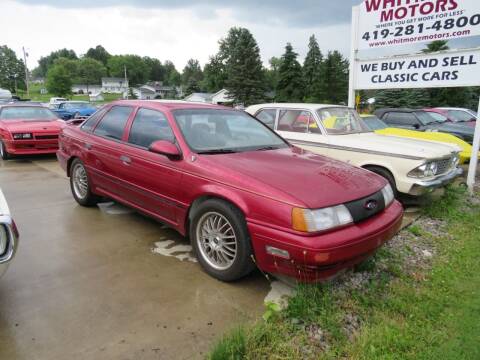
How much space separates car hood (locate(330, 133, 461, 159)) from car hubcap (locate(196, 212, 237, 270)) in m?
3.30

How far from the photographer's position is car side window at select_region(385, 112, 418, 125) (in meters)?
11.2

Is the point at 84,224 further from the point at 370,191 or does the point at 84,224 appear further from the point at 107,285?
the point at 370,191

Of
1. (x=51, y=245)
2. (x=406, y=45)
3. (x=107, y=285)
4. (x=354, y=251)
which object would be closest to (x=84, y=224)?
(x=51, y=245)

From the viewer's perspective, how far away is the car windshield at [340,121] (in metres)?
6.15

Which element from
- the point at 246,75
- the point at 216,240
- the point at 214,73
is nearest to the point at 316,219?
the point at 216,240

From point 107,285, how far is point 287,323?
1.64 meters

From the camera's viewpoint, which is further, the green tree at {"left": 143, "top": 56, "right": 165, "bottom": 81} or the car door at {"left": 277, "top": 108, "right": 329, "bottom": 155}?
the green tree at {"left": 143, "top": 56, "right": 165, "bottom": 81}

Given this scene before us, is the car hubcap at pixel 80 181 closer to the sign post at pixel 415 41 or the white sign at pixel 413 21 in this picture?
the sign post at pixel 415 41

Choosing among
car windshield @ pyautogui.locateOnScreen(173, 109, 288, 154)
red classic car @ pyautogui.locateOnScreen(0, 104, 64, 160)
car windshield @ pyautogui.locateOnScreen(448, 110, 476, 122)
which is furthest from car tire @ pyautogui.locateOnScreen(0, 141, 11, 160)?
car windshield @ pyautogui.locateOnScreen(448, 110, 476, 122)

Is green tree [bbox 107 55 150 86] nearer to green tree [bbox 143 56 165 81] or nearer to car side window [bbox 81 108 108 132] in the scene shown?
green tree [bbox 143 56 165 81]

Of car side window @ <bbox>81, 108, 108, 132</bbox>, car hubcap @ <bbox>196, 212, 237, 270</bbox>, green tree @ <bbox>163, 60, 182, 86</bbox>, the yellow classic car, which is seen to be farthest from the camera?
green tree @ <bbox>163, 60, 182, 86</bbox>

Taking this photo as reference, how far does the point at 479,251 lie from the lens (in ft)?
13.1

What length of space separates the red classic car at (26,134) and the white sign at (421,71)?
24.7 ft

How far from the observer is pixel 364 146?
18.6 ft
